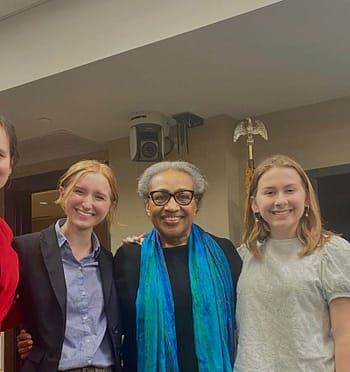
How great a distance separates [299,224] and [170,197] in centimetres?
39

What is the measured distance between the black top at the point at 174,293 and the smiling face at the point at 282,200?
247 mm

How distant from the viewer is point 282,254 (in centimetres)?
169

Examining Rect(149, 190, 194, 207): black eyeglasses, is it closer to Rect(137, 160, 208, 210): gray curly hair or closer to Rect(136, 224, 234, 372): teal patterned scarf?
Rect(137, 160, 208, 210): gray curly hair

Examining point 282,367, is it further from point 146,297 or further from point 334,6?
point 334,6

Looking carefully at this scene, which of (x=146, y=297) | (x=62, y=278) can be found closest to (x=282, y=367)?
(x=146, y=297)

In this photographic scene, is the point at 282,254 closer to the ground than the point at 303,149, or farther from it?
closer to the ground

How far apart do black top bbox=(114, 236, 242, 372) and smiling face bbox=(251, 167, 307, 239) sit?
0.25 m

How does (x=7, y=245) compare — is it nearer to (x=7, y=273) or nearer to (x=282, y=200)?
(x=7, y=273)

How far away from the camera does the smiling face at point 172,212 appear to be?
1846 millimetres

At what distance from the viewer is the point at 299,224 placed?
1.70m

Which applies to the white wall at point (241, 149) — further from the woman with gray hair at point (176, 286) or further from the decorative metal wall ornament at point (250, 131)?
the woman with gray hair at point (176, 286)

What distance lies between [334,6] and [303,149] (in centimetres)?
108

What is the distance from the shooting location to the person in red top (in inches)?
55.6

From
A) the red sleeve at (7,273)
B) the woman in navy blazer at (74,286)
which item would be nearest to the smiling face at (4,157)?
the red sleeve at (7,273)
